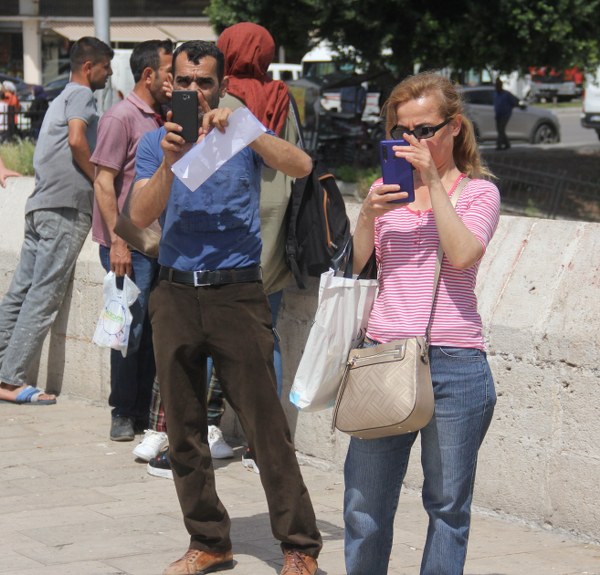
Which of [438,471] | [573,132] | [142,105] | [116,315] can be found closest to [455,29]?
[142,105]

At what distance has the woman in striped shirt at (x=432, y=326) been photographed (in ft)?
11.0

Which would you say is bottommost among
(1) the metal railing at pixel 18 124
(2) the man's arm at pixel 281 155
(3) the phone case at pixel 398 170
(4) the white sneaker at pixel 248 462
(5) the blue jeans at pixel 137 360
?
(1) the metal railing at pixel 18 124

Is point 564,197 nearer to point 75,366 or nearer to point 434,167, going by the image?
point 75,366

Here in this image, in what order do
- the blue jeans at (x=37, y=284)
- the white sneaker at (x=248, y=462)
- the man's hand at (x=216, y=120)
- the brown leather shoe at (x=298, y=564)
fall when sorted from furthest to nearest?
the blue jeans at (x=37, y=284)
the white sneaker at (x=248, y=462)
the brown leather shoe at (x=298, y=564)
the man's hand at (x=216, y=120)

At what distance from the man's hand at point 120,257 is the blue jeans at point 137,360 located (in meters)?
0.04

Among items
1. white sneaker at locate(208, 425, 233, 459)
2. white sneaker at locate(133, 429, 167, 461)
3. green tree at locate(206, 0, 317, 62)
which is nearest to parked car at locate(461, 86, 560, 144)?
green tree at locate(206, 0, 317, 62)

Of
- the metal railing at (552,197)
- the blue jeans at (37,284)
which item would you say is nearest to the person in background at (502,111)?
the metal railing at (552,197)

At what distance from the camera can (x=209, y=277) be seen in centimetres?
416

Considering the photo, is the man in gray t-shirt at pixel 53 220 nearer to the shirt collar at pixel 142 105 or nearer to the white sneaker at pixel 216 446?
the shirt collar at pixel 142 105

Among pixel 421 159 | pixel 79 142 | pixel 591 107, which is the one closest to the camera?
pixel 421 159

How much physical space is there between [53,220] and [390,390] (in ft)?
13.2

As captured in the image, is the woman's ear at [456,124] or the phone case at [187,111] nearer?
the woman's ear at [456,124]

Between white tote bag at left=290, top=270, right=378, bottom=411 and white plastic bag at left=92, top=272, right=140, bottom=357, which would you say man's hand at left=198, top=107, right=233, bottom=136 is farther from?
white plastic bag at left=92, top=272, right=140, bottom=357

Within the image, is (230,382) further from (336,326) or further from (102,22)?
(102,22)
